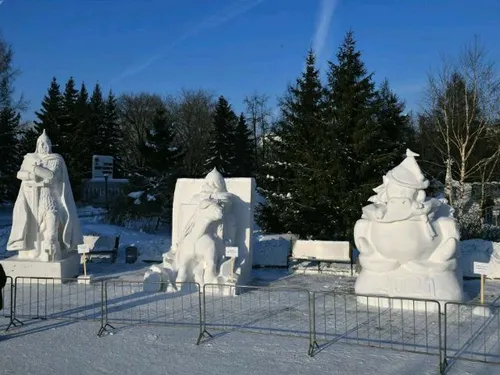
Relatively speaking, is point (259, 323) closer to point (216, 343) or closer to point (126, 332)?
point (216, 343)

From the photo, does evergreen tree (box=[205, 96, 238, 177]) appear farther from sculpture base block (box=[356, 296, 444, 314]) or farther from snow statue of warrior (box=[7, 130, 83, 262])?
sculpture base block (box=[356, 296, 444, 314])

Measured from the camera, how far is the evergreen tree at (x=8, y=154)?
27.9 meters

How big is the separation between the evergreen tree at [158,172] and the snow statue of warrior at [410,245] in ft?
53.7

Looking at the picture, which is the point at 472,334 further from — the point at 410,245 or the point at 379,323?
the point at 410,245

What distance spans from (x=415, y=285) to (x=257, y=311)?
110 inches

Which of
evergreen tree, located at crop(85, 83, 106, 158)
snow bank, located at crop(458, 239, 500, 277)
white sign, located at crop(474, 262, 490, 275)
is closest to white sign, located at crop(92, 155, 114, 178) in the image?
evergreen tree, located at crop(85, 83, 106, 158)

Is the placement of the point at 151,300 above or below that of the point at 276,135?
below

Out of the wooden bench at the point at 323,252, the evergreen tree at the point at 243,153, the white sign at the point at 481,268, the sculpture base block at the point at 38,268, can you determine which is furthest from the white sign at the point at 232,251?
the evergreen tree at the point at 243,153

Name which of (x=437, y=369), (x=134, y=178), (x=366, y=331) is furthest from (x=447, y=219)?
(x=134, y=178)

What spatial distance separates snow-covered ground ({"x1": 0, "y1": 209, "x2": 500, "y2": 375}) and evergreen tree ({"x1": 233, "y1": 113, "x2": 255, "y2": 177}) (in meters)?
23.7

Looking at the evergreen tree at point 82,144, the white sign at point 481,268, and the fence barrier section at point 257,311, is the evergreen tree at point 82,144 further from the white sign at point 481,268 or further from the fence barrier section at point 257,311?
the white sign at point 481,268

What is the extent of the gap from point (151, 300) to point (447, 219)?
18.5 ft

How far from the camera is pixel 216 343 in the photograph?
661 centimetres

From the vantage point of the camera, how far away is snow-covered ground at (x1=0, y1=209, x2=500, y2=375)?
5750 mm
